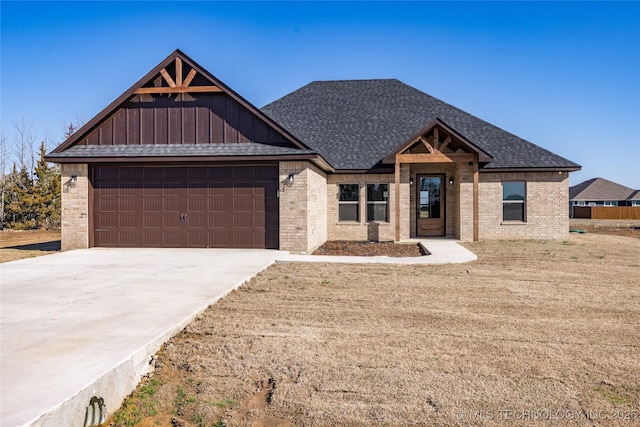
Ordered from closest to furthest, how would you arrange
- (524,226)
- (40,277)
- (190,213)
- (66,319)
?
(66,319)
(40,277)
(190,213)
(524,226)

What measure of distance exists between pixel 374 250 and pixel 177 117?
758cm

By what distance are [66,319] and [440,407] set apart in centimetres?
470

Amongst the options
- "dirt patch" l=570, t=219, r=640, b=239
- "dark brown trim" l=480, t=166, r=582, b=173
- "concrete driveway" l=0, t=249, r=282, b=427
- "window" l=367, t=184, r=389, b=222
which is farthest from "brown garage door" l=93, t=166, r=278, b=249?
"dirt patch" l=570, t=219, r=640, b=239

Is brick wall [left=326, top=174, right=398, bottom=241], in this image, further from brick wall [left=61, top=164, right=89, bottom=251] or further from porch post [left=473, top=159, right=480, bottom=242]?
brick wall [left=61, top=164, right=89, bottom=251]

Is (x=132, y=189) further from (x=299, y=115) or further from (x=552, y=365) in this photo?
(x=552, y=365)

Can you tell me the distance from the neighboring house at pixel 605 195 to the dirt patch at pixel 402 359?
5979 cm

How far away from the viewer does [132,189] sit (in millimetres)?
14672

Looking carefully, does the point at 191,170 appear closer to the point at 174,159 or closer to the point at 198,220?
the point at 174,159

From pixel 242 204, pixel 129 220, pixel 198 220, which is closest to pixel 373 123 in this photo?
pixel 242 204

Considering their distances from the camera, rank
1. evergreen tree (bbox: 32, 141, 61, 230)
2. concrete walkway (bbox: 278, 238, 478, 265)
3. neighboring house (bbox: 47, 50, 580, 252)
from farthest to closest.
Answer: evergreen tree (bbox: 32, 141, 61, 230) → neighboring house (bbox: 47, 50, 580, 252) → concrete walkway (bbox: 278, 238, 478, 265)

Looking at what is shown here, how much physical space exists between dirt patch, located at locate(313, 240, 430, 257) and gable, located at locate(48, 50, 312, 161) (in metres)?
3.58

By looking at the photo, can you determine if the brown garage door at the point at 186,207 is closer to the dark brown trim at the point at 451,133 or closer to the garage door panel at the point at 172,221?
the garage door panel at the point at 172,221

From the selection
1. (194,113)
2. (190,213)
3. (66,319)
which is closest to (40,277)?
(66,319)

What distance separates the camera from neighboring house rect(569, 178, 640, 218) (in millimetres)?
59844
